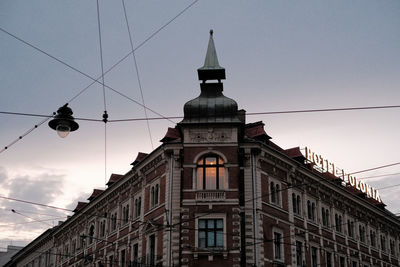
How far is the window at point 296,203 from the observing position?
45406 millimetres

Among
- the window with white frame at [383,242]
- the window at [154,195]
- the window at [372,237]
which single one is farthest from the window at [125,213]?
the window with white frame at [383,242]

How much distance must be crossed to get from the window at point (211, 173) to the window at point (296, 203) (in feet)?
25.0

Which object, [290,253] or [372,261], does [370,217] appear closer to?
[372,261]

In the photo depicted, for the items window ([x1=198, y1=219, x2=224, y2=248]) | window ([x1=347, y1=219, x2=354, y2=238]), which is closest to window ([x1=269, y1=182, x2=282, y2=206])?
window ([x1=198, y1=219, x2=224, y2=248])

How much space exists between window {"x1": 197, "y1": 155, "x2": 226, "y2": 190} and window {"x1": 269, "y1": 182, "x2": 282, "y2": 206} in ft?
14.4

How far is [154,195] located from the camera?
44406 mm

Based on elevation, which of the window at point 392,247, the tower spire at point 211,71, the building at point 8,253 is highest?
the tower spire at point 211,71

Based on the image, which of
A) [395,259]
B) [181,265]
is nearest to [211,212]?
[181,265]

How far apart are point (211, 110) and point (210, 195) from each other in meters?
6.04

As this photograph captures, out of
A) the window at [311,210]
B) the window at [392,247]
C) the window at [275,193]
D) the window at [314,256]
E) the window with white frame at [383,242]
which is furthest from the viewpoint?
the window at [392,247]

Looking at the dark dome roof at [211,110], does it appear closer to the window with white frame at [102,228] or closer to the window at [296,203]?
the window at [296,203]

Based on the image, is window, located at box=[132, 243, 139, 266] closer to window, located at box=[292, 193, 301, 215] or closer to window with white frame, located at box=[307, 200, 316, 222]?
window, located at box=[292, 193, 301, 215]

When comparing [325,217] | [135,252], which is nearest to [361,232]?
[325,217]

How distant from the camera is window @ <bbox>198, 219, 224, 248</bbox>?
38.9 meters
